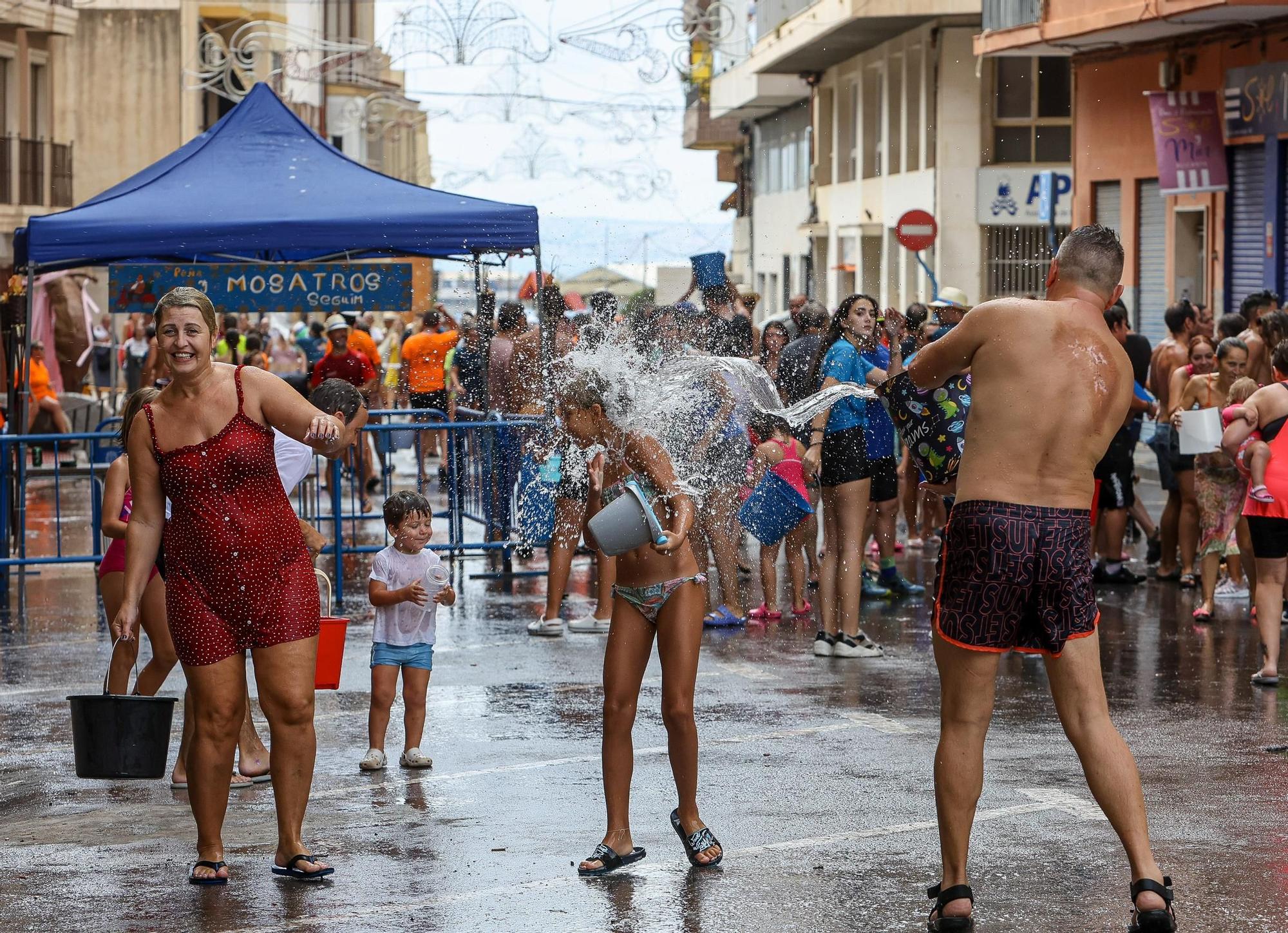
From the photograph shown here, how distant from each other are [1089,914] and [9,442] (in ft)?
29.9

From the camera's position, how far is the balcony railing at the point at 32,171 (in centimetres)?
3866

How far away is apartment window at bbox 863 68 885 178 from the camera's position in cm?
3922

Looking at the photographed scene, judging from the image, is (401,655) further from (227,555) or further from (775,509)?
(775,509)

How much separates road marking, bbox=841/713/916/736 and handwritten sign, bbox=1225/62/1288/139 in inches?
543

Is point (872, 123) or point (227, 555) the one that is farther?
point (872, 123)

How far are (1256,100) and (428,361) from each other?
951 centimetres

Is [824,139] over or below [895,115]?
over

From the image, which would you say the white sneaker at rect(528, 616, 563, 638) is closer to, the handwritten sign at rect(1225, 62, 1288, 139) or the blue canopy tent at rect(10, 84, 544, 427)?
the blue canopy tent at rect(10, 84, 544, 427)

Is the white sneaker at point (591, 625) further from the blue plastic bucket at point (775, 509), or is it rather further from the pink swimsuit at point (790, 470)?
the pink swimsuit at point (790, 470)

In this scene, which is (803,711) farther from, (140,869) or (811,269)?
(811,269)

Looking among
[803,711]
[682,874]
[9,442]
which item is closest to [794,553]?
[803,711]

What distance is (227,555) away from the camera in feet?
20.3

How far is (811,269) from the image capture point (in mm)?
46625

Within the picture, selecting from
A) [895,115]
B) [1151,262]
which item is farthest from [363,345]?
[895,115]
